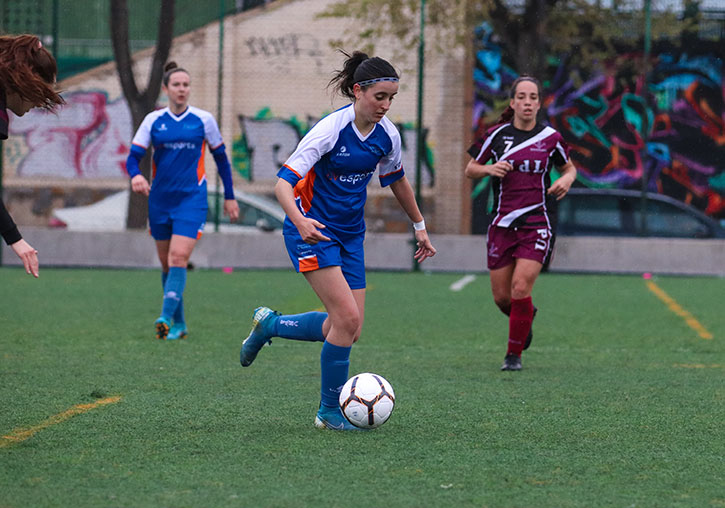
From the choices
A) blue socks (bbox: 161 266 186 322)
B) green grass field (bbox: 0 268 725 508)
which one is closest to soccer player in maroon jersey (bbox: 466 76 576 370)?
green grass field (bbox: 0 268 725 508)

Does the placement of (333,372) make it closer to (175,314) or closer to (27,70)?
(27,70)

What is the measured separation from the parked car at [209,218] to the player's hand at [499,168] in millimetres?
9918

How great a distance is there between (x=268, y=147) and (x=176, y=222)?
9622 millimetres

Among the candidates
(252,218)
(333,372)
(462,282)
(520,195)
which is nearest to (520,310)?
(520,195)

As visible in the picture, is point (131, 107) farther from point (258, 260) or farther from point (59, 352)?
point (59, 352)

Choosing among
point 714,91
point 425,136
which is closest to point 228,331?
point 425,136

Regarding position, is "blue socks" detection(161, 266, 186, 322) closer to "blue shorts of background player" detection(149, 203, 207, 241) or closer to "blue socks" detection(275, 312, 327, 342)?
"blue shorts of background player" detection(149, 203, 207, 241)

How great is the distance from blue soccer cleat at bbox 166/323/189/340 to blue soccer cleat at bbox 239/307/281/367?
302 centimetres

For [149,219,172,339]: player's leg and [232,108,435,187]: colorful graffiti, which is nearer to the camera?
[149,219,172,339]: player's leg

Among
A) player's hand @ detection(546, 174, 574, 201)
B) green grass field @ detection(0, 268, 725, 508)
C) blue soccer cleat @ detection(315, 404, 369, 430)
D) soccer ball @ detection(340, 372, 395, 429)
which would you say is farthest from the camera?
player's hand @ detection(546, 174, 574, 201)

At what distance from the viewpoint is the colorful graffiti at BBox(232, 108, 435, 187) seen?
1802 centimetres

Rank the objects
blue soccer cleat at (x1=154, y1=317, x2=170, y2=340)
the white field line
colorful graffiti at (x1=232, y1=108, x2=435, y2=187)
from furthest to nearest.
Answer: colorful graffiti at (x1=232, y1=108, x2=435, y2=187) → the white field line → blue soccer cleat at (x1=154, y1=317, x2=170, y2=340)

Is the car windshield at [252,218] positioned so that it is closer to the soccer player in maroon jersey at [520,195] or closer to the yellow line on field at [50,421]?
the soccer player in maroon jersey at [520,195]

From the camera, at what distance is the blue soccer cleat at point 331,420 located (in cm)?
545
